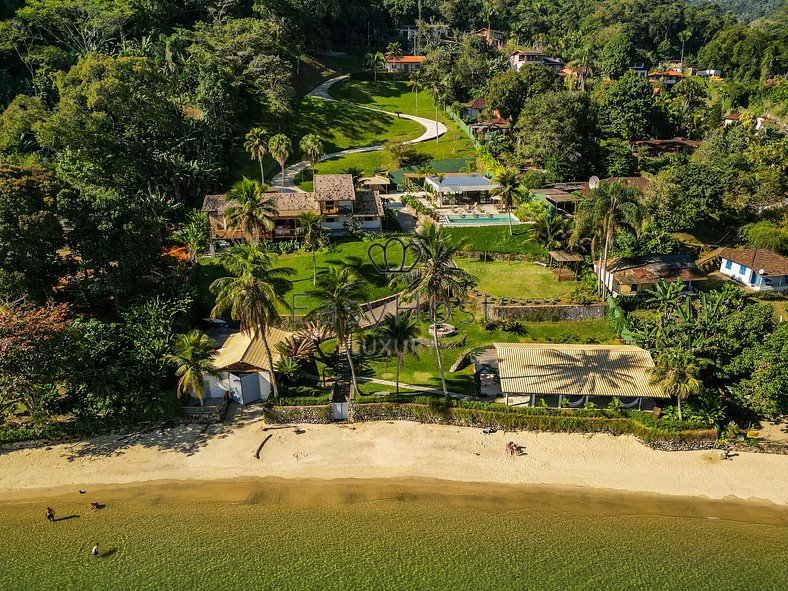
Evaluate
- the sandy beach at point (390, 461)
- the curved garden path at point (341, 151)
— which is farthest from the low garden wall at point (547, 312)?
the curved garden path at point (341, 151)

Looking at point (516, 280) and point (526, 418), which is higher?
point (516, 280)

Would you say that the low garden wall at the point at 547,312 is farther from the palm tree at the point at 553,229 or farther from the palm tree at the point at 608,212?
the palm tree at the point at 553,229

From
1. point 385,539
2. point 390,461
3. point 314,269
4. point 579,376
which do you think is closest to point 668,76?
point 314,269

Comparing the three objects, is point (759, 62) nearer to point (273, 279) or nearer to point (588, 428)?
point (588, 428)

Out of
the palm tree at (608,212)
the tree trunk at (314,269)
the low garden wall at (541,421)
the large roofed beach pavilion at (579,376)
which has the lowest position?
the low garden wall at (541,421)

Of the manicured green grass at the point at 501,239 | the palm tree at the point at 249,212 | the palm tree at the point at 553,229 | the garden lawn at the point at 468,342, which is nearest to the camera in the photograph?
the garden lawn at the point at 468,342

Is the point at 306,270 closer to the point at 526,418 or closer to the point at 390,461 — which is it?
the point at 390,461

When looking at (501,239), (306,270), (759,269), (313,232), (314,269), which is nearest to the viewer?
(759,269)
